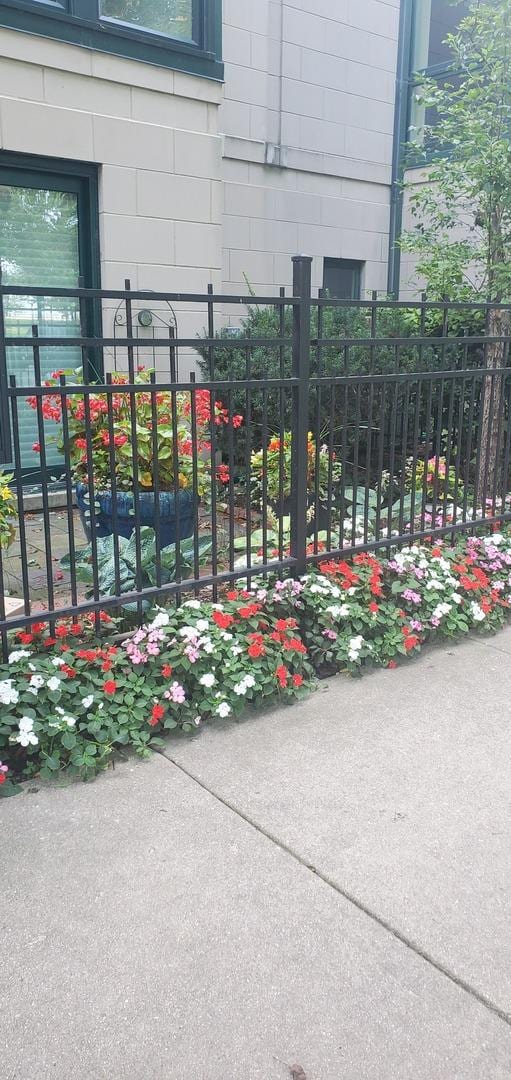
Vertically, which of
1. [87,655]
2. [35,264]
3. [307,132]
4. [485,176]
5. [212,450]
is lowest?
[87,655]

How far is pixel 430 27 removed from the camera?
30.1 feet

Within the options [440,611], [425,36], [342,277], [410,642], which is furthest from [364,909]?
[425,36]

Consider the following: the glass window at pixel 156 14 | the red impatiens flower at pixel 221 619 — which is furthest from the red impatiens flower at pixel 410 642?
the glass window at pixel 156 14

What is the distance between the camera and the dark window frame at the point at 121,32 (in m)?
5.54

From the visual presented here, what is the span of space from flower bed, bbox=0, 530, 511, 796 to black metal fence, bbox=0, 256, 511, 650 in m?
0.13

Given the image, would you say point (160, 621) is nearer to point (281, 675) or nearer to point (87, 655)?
point (87, 655)

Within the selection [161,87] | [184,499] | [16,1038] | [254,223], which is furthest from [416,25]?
[16,1038]

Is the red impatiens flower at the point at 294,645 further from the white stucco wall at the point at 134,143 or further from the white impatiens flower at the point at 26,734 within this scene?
the white stucco wall at the point at 134,143

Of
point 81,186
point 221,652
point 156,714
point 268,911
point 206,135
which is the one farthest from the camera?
point 206,135

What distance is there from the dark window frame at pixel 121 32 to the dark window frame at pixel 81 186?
779mm

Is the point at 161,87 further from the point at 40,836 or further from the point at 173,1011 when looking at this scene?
the point at 173,1011

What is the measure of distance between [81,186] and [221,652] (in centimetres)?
433

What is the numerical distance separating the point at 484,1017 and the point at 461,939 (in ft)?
0.79

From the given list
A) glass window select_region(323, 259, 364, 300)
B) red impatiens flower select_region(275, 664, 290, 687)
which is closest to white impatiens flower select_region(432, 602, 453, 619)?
red impatiens flower select_region(275, 664, 290, 687)
